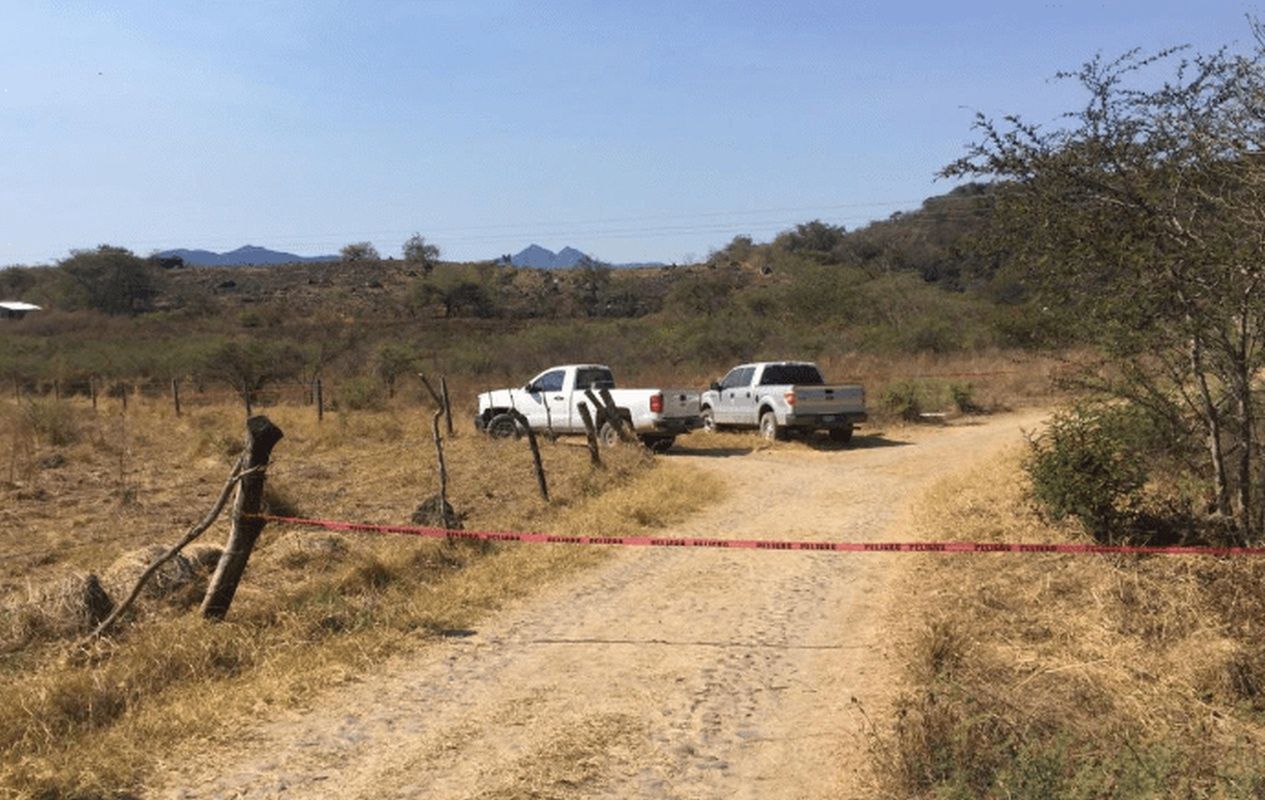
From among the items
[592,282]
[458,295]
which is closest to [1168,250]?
[458,295]

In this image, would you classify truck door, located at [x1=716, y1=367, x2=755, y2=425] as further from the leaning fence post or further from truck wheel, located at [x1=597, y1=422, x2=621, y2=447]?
the leaning fence post

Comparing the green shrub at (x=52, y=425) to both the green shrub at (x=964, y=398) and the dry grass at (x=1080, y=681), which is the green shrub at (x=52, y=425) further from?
the green shrub at (x=964, y=398)

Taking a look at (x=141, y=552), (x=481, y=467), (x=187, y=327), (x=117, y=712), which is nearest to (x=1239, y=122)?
(x=117, y=712)

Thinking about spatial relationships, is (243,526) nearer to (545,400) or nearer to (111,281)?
(545,400)

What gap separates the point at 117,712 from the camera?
5.82m

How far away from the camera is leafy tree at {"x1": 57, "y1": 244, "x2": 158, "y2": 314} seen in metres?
70.0

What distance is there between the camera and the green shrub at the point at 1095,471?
8953mm

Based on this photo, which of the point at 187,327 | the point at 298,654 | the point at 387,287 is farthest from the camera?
the point at 387,287

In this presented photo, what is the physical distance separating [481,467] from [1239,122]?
12.1 metres

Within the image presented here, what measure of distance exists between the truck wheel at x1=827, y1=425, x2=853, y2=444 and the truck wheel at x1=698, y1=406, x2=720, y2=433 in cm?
282

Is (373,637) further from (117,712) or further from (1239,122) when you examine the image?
(1239,122)

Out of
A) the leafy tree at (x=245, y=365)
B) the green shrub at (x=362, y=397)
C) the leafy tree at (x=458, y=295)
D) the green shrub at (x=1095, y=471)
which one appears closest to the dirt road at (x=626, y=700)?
the green shrub at (x=1095, y=471)

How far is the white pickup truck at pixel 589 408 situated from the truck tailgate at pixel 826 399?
200cm

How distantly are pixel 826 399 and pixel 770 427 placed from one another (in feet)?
4.35
